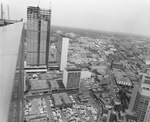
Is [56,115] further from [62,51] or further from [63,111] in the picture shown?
[62,51]

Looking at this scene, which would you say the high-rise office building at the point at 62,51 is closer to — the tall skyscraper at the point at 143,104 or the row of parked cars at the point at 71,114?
the row of parked cars at the point at 71,114

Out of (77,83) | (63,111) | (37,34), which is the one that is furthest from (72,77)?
(37,34)

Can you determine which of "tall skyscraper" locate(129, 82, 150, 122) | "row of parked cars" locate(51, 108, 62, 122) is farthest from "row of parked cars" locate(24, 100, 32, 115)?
"tall skyscraper" locate(129, 82, 150, 122)

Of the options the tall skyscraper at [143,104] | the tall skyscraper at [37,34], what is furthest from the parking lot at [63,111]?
the tall skyscraper at [37,34]

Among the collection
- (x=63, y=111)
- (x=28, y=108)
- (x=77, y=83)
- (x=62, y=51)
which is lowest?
(x=63, y=111)

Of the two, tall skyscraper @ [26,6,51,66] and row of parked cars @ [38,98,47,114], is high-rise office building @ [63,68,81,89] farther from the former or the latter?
tall skyscraper @ [26,6,51,66]

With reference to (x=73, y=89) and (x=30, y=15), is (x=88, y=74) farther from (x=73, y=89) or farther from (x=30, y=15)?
(x=30, y=15)
